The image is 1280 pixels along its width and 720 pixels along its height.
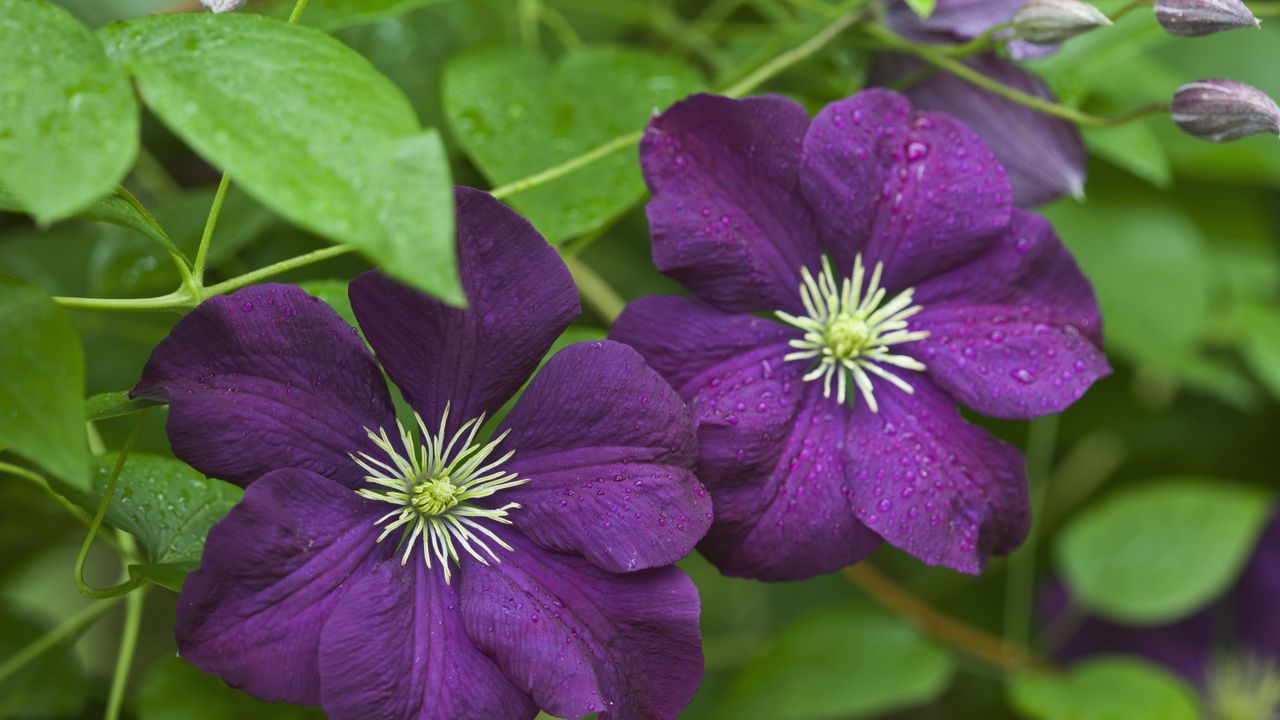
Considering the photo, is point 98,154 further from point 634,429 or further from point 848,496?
point 848,496

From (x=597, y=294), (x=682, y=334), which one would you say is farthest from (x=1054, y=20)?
(x=597, y=294)

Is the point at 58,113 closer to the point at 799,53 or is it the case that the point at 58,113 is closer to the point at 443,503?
the point at 443,503

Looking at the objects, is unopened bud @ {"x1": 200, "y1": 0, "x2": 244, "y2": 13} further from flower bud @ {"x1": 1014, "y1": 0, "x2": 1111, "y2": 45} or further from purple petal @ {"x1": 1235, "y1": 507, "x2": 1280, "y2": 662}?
purple petal @ {"x1": 1235, "y1": 507, "x2": 1280, "y2": 662}

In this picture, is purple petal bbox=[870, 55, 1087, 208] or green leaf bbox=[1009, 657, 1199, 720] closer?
purple petal bbox=[870, 55, 1087, 208]

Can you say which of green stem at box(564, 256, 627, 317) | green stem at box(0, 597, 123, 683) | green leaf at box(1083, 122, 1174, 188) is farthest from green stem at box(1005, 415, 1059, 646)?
green stem at box(0, 597, 123, 683)

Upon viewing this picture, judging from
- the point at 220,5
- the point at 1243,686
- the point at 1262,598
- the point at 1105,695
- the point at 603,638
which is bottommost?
the point at 1243,686

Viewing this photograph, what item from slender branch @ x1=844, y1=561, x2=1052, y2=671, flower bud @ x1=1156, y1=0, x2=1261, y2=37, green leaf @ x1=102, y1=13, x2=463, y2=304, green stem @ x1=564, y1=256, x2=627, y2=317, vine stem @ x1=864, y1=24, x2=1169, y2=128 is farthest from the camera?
slender branch @ x1=844, y1=561, x2=1052, y2=671

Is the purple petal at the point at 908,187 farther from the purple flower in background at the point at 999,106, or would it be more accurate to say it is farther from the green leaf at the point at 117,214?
the green leaf at the point at 117,214
